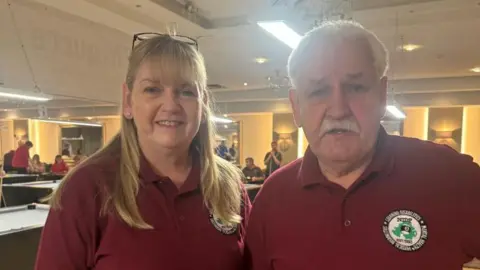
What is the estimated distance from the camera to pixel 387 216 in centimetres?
120

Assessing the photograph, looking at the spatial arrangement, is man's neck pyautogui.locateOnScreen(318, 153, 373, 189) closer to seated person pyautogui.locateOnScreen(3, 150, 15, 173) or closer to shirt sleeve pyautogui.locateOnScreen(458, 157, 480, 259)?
shirt sleeve pyautogui.locateOnScreen(458, 157, 480, 259)

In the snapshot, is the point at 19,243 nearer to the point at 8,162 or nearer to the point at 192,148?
the point at 192,148

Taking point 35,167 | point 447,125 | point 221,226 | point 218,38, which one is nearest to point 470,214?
point 221,226

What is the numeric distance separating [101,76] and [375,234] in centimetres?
810

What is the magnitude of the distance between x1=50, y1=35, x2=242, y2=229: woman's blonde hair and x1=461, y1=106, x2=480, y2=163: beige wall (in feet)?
36.2

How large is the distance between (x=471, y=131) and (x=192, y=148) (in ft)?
36.9

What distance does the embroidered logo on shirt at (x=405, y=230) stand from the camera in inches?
45.6

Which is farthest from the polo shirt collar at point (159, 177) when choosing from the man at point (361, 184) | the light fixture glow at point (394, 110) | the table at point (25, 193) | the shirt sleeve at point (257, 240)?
the table at point (25, 193)

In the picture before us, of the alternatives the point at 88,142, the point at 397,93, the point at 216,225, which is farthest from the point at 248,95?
the point at 216,225

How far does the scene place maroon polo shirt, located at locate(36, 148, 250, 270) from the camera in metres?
1.28

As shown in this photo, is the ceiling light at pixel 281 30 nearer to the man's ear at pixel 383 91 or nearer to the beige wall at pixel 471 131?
the man's ear at pixel 383 91

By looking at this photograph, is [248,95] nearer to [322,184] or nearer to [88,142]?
[88,142]

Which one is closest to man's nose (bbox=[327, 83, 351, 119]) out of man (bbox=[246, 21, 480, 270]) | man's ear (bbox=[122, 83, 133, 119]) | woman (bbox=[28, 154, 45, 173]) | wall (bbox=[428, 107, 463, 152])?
man (bbox=[246, 21, 480, 270])

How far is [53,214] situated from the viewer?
1300 millimetres
